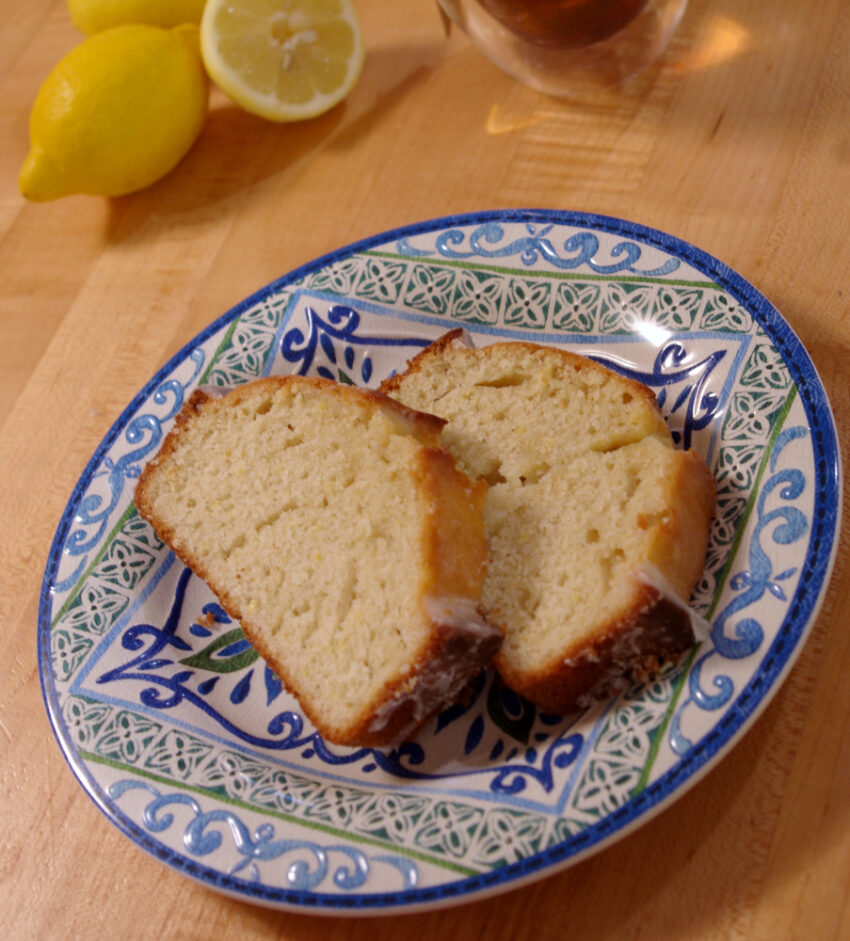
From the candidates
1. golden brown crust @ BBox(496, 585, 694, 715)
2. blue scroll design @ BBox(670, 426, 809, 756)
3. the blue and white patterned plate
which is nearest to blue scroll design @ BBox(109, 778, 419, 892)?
the blue and white patterned plate

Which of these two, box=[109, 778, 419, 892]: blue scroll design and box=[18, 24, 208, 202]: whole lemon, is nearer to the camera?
box=[109, 778, 419, 892]: blue scroll design

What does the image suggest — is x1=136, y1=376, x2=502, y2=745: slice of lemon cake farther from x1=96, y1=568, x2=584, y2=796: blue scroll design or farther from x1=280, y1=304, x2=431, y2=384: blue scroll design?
x1=280, y1=304, x2=431, y2=384: blue scroll design

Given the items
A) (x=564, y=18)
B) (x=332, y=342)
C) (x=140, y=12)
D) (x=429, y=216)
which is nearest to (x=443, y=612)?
(x=332, y=342)

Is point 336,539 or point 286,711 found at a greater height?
point 336,539

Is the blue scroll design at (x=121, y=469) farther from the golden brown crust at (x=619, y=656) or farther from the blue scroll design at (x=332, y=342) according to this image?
the golden brown crust at (x=619, y=656)

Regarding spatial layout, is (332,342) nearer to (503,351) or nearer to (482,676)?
(503,351)

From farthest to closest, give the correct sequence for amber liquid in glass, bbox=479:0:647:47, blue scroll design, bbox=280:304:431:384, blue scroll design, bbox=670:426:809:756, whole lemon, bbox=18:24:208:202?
whole lemon, bbox=18:24:208:202, amber liquid in glass, bbox=479:0:647:47, blue scroll design, bbox=280:304:431:384, blue scroll design, bbox=670:426:809:756
